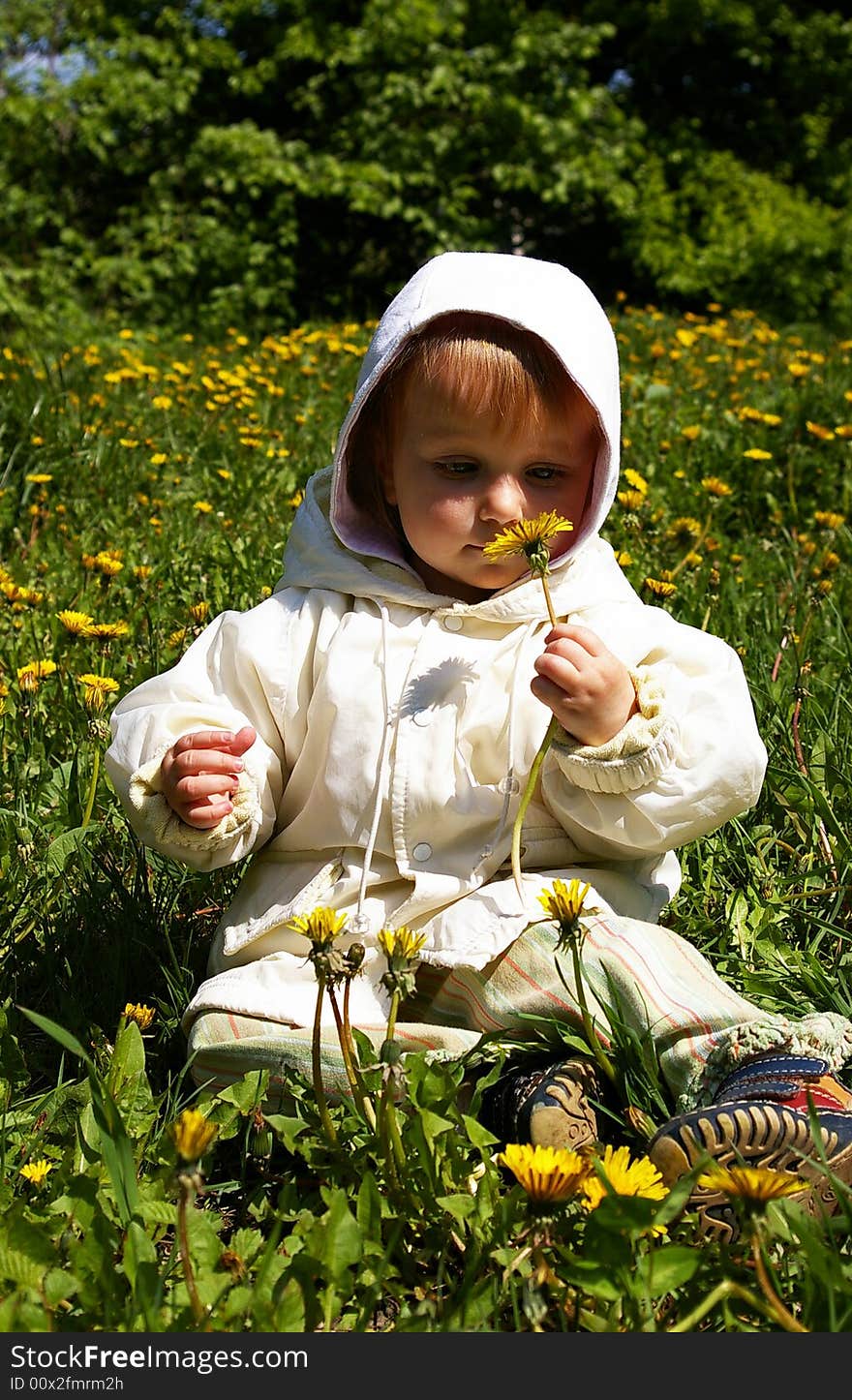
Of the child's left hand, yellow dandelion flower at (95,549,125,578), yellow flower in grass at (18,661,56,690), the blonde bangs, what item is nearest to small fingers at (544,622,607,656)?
the child's left hand

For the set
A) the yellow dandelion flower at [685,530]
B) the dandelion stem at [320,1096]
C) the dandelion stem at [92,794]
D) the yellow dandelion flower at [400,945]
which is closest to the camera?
the yellow dandelion flower at [400,945]

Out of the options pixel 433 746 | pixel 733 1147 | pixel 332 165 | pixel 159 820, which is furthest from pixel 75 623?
pixel 332 165

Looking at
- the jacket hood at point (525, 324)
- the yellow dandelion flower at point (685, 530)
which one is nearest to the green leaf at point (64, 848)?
the jacket hood at point (525, 324)

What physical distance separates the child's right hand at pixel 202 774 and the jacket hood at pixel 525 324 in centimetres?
43

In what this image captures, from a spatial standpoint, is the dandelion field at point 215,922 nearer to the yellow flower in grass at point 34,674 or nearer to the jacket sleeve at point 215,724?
the yellow flower in grass at point 34,674

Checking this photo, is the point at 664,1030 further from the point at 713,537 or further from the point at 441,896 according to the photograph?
the point at 713,537

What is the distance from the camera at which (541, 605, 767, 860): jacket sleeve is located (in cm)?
168

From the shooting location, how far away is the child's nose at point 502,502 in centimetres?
184

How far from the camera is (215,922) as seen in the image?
216cm

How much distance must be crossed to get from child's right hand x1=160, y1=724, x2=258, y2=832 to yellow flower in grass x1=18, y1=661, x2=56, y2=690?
0.73m

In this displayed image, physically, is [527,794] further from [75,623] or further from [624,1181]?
[75,623]

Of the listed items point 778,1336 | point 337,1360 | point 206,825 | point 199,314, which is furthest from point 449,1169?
point 199,314

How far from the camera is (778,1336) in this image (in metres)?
1.18

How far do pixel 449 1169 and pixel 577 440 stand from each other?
1.01 metres
